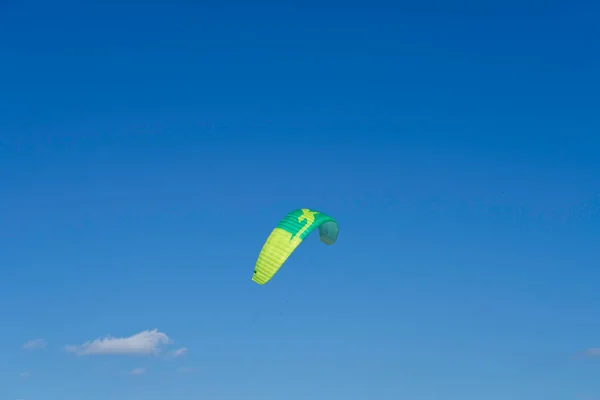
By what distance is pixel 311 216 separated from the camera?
105m

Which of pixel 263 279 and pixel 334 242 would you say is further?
pixel 334 242

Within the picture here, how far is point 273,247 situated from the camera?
337 feet

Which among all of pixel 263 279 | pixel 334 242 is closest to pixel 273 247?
pixel 263 279

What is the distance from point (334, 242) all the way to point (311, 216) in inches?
291

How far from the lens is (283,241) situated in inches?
A: 4038

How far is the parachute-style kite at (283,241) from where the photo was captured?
335 feet

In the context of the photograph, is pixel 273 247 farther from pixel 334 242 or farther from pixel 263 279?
pixel 334 242

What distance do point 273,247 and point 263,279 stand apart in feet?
A: 9.58

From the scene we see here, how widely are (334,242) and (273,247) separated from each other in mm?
10258

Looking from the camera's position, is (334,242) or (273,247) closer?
(273,247)

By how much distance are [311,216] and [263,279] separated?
7298mm

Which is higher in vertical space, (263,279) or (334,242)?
(334,242)

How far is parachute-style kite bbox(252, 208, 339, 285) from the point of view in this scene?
102 meters

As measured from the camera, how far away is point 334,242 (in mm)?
111250
